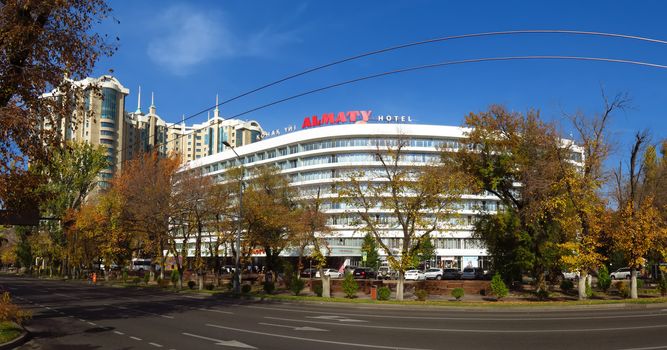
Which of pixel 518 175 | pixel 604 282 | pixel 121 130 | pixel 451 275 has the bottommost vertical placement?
pixel 451 275

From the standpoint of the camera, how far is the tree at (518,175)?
128ft

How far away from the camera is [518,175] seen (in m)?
42.0

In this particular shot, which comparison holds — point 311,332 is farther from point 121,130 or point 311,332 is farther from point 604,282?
point 121,130

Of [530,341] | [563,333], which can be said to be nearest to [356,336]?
[530,341]

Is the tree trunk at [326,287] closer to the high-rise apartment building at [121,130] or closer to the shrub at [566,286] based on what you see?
the shrub at [566,286]

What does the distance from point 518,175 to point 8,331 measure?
36.1 m

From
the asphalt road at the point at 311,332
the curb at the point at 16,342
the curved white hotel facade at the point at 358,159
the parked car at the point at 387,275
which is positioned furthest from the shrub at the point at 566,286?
the curved white hotel facade at the point at 358,159

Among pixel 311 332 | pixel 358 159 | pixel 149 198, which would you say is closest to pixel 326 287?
pixel 149 198

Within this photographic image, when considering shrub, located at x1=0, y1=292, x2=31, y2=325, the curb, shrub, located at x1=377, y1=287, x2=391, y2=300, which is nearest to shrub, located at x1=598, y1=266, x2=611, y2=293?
shrub, located at x1=377, y1=287, x2=391, y2=300

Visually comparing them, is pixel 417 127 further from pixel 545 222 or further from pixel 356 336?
pixel 356 336

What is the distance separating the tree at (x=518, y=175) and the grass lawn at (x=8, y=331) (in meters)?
32.0

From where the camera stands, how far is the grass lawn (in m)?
14.4

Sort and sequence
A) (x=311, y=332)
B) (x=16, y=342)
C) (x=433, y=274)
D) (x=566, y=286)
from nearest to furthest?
(x=16, y=342), (x=311, y=332), (x=566, y=286), (x=433, y=274)

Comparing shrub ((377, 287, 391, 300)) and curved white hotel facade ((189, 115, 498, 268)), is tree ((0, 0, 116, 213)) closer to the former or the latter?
shrub ((377, 287, 391, 300))
